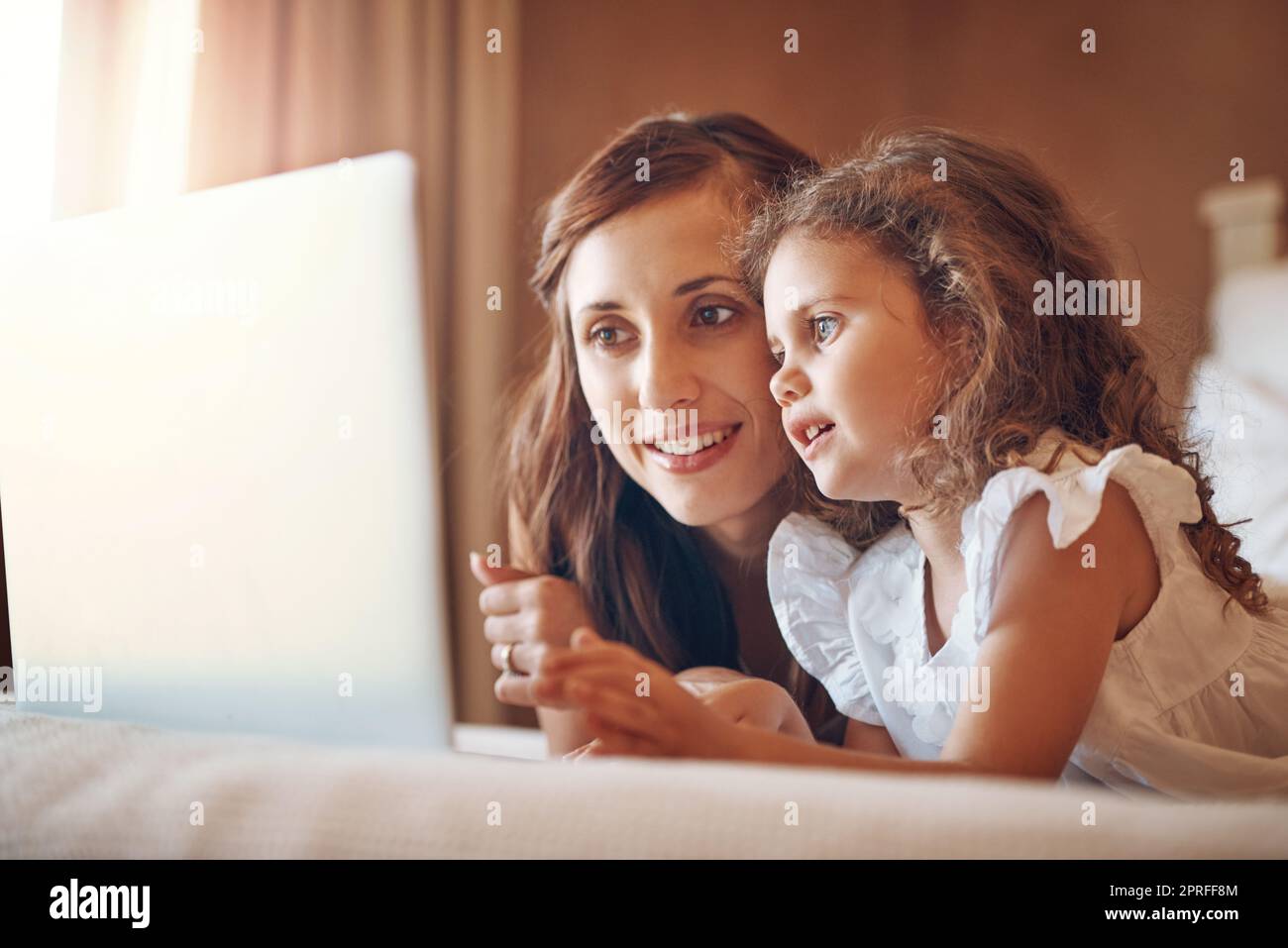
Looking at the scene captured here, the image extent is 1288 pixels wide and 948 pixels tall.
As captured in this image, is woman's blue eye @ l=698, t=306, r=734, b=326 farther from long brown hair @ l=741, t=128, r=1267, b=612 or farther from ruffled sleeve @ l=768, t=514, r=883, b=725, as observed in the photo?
ruffled sleeve @ l=768, t=514, r=883, b=725

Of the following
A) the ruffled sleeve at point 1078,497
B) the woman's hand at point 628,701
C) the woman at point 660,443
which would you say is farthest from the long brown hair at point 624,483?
the woman's hand at point 628,701

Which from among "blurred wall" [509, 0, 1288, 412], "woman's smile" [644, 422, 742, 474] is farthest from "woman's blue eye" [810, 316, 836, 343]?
"blurred wall" [509, 0, 1288, 412]

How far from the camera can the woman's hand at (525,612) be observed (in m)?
0.90

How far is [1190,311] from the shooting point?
0.94 m

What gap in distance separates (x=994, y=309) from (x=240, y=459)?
0.53m

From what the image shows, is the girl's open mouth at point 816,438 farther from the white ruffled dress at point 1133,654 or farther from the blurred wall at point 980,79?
the blurred wall at point 980,79

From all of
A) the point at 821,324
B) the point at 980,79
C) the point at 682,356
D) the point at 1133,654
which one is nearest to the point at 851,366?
the point at 821,324

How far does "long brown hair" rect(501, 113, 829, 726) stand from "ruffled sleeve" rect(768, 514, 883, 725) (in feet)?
0.16

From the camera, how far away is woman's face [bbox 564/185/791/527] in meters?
0.83

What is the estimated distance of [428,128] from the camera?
1787 mm

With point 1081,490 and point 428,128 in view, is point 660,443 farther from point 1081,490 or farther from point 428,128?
point 428,128
